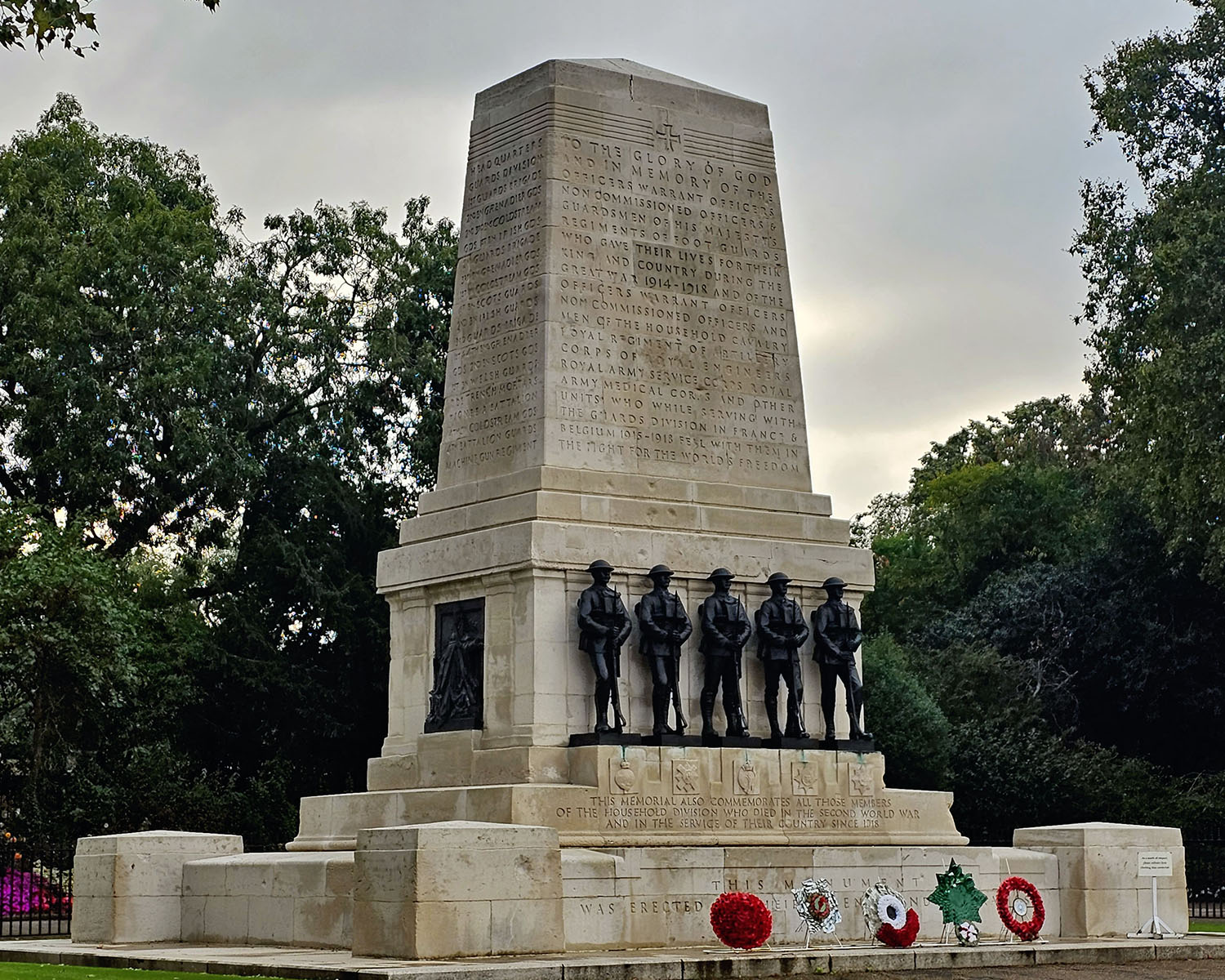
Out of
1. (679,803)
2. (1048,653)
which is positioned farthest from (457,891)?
(1048,653)

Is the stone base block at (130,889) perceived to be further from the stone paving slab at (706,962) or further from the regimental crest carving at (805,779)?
the regimental crest carving at (805,779)

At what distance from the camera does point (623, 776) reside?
20875mm

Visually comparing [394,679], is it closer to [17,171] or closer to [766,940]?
[766,940]

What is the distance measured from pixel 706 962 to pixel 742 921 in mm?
1539

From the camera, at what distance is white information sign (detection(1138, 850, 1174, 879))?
887 inches

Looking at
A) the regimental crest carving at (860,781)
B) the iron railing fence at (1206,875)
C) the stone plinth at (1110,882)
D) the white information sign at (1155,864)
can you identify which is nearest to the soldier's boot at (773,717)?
the regimental crest carving at (860,781)

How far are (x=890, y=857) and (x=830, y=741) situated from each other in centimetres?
191

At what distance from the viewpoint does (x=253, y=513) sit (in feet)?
134

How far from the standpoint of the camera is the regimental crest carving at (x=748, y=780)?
71.3ft

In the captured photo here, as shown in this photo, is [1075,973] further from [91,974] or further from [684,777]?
[91,974]

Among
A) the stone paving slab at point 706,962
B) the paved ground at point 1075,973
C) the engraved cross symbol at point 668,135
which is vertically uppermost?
the engraved cross symbol at point 668,135

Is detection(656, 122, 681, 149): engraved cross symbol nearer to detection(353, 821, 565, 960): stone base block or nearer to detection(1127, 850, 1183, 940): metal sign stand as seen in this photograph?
detection(353, 821, 565, 960): stone base block

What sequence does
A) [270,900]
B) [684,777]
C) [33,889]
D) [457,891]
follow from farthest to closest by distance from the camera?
[33,889]
[684,777]
[270,900]
[457,891]

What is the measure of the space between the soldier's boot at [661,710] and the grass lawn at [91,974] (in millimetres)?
6331
